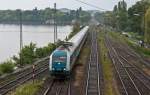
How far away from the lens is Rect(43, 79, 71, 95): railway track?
29.0 metres

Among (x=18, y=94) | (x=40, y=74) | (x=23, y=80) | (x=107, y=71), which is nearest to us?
(x=18, y=94)

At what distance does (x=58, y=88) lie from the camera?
31.0 meters

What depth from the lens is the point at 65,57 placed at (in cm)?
3459

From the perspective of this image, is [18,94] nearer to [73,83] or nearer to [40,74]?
[73,83]

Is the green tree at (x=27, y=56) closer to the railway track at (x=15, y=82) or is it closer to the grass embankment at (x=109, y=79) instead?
the grass embankment at (x=109, y=79)

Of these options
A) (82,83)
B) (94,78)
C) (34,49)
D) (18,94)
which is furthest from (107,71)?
(34,49)

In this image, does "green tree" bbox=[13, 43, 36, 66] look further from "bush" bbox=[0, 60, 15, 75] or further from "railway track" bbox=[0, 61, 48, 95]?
"railway track" bbox=[0, 61, 48, 95]

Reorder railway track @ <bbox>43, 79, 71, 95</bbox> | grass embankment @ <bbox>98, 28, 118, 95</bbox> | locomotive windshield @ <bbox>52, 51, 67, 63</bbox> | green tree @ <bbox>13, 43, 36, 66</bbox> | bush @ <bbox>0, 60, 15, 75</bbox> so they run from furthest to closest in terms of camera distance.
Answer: green tree @ <bbox>13, 43, 36, 66</bbox> → bush @ <bbox>0, 60, 15, 75</bbox> → locomotive windshield @ <bbox>52, 51, 67, 63</bbox> → grass embankment @ <bbox>98, 28, 118, 95</bbox> → railway track @ <bbox>43, 79, 71, 95</bbox>

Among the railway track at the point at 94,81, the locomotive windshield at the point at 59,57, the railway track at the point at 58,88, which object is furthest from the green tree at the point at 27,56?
the railway track at the point at 58,88

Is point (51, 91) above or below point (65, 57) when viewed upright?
below

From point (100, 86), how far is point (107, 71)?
1063cm

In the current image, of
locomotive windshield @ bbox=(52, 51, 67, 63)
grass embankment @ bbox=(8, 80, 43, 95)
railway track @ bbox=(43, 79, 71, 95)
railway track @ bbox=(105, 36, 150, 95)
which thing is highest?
locomotive windshield @ bbox=(52, 51, 67, 63)

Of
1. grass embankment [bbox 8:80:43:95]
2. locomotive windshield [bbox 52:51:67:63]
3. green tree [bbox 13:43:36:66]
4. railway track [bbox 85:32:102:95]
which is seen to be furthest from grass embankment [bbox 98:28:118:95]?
green tree [bbox 13:43:36:66]

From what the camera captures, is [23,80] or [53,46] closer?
[23,80]
